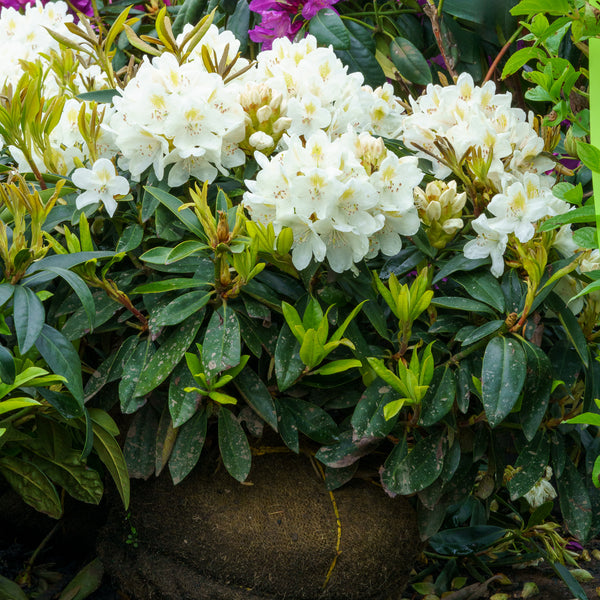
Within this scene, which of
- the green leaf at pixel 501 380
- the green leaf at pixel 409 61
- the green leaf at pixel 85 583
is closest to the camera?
the green leaf at pixel 501 380

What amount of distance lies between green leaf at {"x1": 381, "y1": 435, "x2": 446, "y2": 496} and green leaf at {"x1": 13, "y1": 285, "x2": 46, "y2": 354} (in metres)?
0.62

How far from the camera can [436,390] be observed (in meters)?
1.14

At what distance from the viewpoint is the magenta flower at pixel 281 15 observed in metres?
1.64

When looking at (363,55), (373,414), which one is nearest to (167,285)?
(373,414)

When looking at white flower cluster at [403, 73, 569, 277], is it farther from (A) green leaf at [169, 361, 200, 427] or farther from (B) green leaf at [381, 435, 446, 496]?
(A) green leaf at [169, 361, 200, 427]

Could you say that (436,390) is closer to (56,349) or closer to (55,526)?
(56,349)

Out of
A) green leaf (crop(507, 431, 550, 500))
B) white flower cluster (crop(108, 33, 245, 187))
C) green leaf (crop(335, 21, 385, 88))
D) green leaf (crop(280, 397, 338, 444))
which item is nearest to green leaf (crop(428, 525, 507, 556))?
green leaf (crop(507, 431, 550, 500))

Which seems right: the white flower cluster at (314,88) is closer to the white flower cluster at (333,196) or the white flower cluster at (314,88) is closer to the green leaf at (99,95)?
the white flower cluster at (333,196)

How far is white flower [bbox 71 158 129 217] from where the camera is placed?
1153 mm

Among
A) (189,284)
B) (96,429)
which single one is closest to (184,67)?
(189,284)

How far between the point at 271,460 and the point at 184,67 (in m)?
0.74

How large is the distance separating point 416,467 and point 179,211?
1.93 ft

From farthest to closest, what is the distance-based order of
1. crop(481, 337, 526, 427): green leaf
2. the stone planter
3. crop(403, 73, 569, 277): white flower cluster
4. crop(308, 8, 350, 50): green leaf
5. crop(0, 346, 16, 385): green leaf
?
crop(308, 8, 350, 50): green leaf < the stone planter < crop(403, 73, 569, 277): white flower cluster < crop(481, 337, 526, 427): green leaf < crop(0, 346, 16, 385): green leaf

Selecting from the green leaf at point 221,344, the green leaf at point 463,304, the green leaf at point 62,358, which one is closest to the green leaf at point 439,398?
the green leaf at point 463,304
